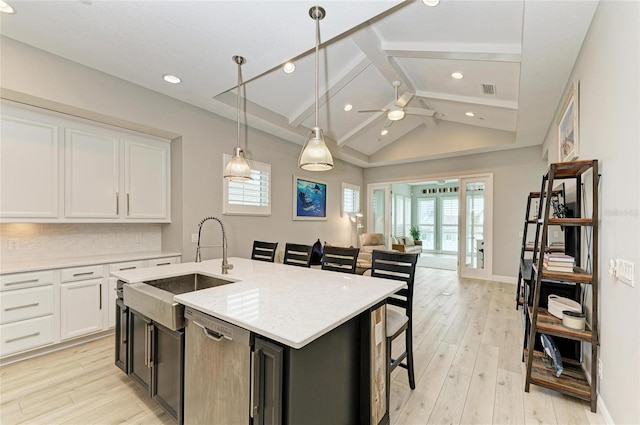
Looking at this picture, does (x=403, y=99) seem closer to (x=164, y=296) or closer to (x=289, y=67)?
(x=289, y=67)

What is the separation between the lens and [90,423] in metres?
1.85

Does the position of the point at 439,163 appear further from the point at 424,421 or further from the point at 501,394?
the point at 424,421

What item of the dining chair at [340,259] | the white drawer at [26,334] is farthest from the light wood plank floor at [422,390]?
the dining chair at [340,259]

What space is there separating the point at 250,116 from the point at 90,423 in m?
3.75

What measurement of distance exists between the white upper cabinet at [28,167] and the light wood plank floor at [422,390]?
1489mm

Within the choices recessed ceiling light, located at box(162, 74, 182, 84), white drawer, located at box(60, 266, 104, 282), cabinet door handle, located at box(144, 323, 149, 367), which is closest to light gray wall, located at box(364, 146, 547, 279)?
recessed ceiling light, located at box(162, 74, 182, 84)

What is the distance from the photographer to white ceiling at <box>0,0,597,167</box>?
214 centimetres

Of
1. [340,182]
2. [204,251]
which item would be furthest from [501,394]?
[340,182]

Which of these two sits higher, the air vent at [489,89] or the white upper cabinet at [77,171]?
the air vent at [489,89]

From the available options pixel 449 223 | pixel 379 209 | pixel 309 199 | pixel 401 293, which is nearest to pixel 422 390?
pixel 401 293

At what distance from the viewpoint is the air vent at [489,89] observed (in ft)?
12.6

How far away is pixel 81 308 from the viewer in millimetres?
2898

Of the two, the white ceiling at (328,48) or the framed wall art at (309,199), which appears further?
the framed wall art at (309,199)

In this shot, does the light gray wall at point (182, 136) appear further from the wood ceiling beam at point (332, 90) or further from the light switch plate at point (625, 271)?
the light switch plate at point (625, 271)
